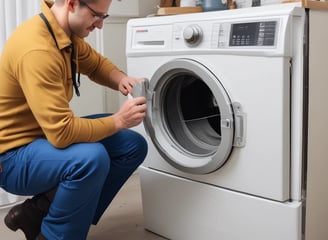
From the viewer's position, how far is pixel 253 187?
1351 mm

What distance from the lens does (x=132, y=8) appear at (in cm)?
234

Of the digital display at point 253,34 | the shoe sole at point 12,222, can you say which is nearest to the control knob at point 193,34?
the digital display at point 253,34

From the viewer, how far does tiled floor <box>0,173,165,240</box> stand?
5.59 feet

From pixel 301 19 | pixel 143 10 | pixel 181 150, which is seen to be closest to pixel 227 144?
pixel 181 150

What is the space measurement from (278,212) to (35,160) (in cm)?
69

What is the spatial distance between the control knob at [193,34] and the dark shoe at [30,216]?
659mm

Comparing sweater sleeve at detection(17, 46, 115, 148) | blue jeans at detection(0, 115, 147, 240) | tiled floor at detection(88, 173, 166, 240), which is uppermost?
sweater sleeve at detection(17, 46, 115, 148)

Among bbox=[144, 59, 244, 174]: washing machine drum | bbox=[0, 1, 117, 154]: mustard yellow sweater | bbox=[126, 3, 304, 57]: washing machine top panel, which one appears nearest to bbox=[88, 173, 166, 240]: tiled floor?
bbox=[144, 59, 244, 174]: washing machine drum

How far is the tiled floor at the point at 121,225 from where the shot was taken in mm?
1703

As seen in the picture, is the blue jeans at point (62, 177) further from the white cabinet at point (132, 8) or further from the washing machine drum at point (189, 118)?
the white cabinet at point (132, 8)

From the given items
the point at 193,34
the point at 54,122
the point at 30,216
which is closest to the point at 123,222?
the point at 30,216

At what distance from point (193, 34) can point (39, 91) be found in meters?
0.47

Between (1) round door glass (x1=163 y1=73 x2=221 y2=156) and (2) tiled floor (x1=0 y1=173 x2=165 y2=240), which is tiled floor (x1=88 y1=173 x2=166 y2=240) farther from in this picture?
(1) round door glass (x1=163 y1=73 x2=221 y2=156)

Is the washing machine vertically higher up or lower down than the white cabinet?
lower down
